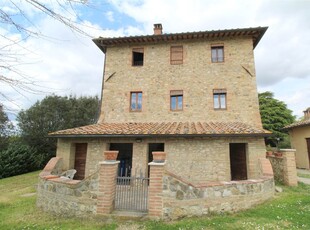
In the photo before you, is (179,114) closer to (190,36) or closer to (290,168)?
(190,36)

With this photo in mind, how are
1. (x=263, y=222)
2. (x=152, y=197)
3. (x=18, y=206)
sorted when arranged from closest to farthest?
(x=263, y=222)
(x=152, y=197)
(x=18, y=206)

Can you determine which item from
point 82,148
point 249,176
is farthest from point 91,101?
point 249,176

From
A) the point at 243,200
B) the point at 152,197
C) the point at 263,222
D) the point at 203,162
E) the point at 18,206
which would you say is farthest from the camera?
the point at 203,162

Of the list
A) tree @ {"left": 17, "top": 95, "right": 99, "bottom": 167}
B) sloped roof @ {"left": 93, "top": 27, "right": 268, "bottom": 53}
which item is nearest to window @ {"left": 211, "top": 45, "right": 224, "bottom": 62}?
sloped roof @ {"left": 93, "top": 27, "right": 268, "bottom": 53}

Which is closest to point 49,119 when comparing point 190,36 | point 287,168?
point 190,36

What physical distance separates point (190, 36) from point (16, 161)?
1784 cm

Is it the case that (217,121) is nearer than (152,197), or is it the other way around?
(152,197)

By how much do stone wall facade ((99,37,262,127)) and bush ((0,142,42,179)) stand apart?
1050 cm

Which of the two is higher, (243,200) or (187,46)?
(187,46)

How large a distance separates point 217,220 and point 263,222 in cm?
116

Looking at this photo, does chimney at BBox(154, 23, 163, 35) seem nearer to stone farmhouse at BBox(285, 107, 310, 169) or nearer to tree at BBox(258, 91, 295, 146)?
stone farmhouse at BBox(285, 107, 310, 169)

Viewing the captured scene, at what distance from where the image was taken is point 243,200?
5.88 m

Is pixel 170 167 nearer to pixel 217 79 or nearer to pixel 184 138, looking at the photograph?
pixel 184 138

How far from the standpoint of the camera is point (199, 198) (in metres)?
5.51
